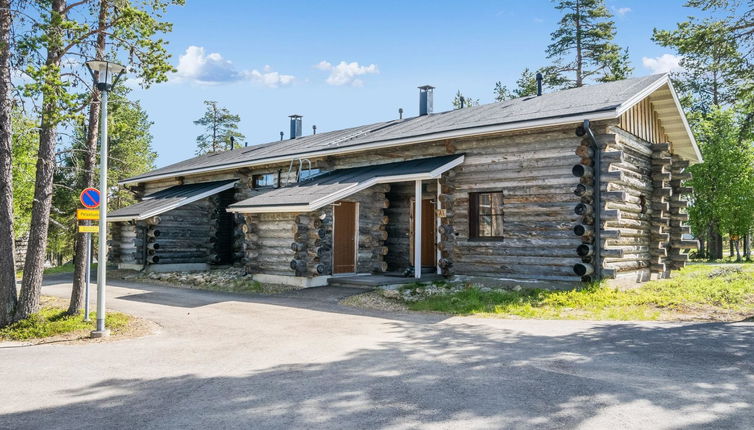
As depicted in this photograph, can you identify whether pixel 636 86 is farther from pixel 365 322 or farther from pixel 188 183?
pixel 188 183

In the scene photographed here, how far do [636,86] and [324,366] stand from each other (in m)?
11.3

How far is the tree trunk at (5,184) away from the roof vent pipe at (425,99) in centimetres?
1441

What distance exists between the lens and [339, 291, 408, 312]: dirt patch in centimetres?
1170

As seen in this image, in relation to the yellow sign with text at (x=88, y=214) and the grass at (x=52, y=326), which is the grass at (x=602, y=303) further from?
the yellow sign with text at (x=88, y=214)

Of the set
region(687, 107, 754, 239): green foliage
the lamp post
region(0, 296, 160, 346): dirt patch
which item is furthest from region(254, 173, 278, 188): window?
region(687, 107, 754, 239): green foliage

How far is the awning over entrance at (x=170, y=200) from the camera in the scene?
19.4m

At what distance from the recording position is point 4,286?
9680 mm

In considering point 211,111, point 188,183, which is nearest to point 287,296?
point 188,183

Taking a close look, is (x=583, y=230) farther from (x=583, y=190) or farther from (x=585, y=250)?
(x=583, y=190)

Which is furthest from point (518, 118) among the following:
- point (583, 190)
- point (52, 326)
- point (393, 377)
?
point (52, 326)

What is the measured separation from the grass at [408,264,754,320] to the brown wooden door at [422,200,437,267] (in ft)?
13.1

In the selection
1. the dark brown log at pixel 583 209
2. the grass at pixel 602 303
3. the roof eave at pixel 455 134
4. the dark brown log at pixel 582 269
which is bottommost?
the grass at pixel 602 303

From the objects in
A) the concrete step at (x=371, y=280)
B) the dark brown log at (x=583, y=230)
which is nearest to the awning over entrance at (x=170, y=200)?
the concrete step at (x=371, y=280)

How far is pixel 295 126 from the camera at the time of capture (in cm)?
2662
